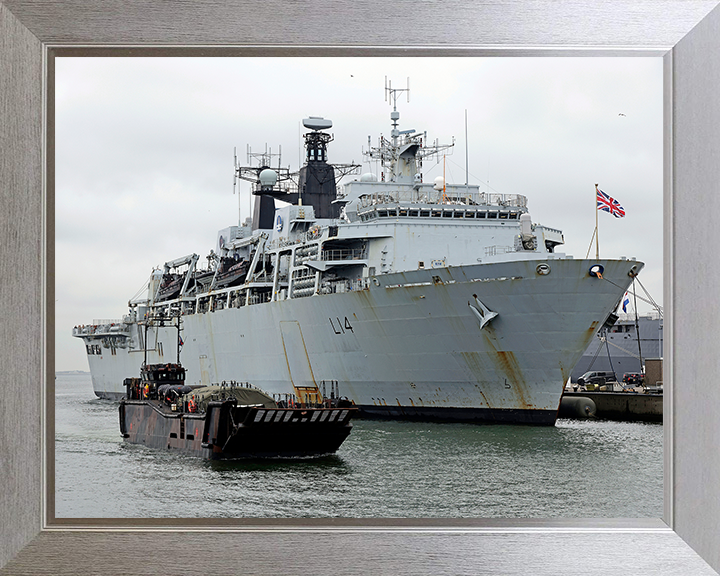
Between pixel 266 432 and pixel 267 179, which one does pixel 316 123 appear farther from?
pixel 266 432

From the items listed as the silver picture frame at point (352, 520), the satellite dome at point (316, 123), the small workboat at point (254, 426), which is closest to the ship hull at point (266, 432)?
the small workboat at point (254, 426)

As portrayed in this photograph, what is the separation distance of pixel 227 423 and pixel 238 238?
1644cm

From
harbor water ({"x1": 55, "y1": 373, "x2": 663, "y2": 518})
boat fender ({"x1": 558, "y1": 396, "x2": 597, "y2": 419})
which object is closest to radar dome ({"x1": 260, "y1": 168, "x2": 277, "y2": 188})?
boat fender ({"x1": 558, "y1": 396, "x2": 597, "y2": 419})

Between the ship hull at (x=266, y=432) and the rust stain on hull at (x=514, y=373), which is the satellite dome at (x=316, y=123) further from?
the ship hull at (x=266, y=432)

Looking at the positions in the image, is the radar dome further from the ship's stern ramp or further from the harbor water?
the harbor water

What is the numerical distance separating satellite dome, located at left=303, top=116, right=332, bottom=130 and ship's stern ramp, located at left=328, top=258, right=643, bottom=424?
8.03m

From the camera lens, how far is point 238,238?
104ft

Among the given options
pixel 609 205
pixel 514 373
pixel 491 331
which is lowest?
pixel 514 373

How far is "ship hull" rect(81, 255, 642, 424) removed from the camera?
1872 centimetres

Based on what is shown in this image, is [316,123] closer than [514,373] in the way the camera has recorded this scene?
No

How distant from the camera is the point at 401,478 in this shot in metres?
13.4

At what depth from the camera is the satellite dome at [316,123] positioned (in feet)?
87.9

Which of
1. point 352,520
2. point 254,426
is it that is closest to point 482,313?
point 254,426

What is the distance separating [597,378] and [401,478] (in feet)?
65.6
